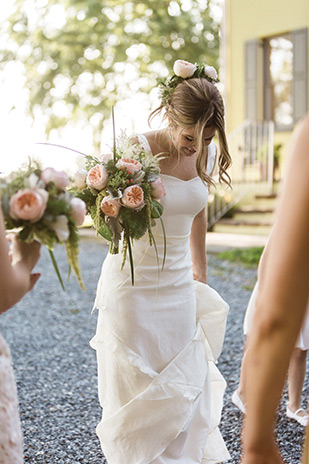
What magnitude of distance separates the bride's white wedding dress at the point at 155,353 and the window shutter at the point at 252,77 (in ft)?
36.8

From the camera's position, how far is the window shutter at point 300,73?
514 inches

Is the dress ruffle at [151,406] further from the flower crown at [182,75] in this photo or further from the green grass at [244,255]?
the green grass at [244,255]

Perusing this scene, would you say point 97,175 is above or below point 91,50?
below

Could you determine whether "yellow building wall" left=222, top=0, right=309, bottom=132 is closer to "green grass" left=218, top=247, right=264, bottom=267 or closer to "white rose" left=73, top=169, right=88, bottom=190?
"green grass" left=218, top=247, right=264, bottom=267

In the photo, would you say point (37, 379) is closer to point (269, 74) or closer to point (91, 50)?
point (269, 74)

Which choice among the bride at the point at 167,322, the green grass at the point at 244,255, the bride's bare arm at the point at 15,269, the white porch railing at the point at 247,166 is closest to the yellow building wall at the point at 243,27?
the white porch railing at the point at 247,166

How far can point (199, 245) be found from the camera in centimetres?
362

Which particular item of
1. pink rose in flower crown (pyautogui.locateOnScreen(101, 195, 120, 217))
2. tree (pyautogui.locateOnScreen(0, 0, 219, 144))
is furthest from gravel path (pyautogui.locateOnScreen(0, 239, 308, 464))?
tree (pyautogui.locateOnScreen(0, 0, 219, 144))

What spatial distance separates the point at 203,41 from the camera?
62.6ft

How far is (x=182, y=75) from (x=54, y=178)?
1.50 m

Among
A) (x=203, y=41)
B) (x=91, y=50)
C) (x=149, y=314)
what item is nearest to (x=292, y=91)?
(x=203, y=41)

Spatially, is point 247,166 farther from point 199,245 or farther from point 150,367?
point 150,367

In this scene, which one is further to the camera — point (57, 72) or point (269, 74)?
point (57, 72)

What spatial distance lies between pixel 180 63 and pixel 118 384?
175 centimetres
